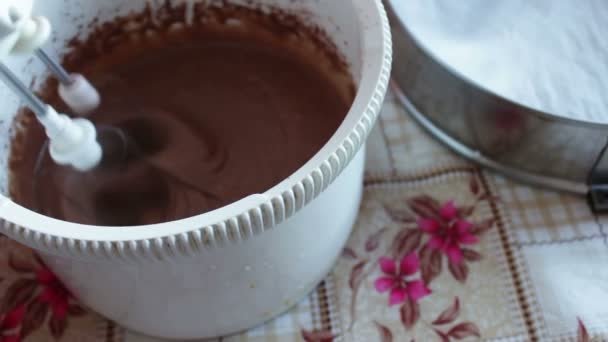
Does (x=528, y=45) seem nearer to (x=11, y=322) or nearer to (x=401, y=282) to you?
(x=401, y=282)

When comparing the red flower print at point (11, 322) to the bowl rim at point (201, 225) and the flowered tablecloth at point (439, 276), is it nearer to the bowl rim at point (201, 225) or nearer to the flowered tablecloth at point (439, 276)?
the flowered tablecloth at point (439, 276)

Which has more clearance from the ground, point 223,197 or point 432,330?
point 223,197

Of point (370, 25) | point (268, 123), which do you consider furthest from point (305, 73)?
point (370, 25)

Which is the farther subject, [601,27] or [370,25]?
[601,27]

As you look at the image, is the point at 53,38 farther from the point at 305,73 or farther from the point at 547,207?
the point at 547,207

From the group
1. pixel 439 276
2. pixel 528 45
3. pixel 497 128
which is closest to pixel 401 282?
pixel 439 276

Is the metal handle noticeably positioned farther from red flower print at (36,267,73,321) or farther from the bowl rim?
red flower print at (36,267,73,321)

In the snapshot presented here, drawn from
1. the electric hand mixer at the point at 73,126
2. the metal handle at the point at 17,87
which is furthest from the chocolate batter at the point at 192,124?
the metal handle at the point at 17,87
